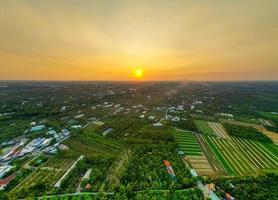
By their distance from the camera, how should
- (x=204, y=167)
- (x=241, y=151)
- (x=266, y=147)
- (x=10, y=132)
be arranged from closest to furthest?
(x=204, y=167) → (x=241, y=151) → (x=266, y=147) → (x=10, y=132)

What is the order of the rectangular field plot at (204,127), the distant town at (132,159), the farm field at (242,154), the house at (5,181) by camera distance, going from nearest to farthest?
the distant town at (132,159) → the house at (5,181) → the farm field at (242,154) → the rectangular field plot at (204,127)

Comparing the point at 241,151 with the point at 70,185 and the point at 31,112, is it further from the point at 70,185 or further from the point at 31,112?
the point at 31,112

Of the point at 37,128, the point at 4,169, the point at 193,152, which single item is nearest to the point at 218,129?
the point at 193,152

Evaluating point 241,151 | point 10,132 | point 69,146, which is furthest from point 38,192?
point 241,151

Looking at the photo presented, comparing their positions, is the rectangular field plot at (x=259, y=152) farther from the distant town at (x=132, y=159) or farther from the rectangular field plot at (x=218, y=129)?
the rectangular field plot at (x=218, y=129)

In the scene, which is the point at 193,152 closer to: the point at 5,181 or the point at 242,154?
the point at 242,154

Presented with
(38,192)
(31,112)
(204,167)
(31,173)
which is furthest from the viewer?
(31,112)

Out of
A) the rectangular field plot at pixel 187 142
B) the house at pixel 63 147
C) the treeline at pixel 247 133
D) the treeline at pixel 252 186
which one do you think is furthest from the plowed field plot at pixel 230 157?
the house at pixel 63 147

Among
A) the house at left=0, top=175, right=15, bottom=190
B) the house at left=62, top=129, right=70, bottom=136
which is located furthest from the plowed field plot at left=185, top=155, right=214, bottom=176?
the house at left=62, top=129, right=70, bottom=136
